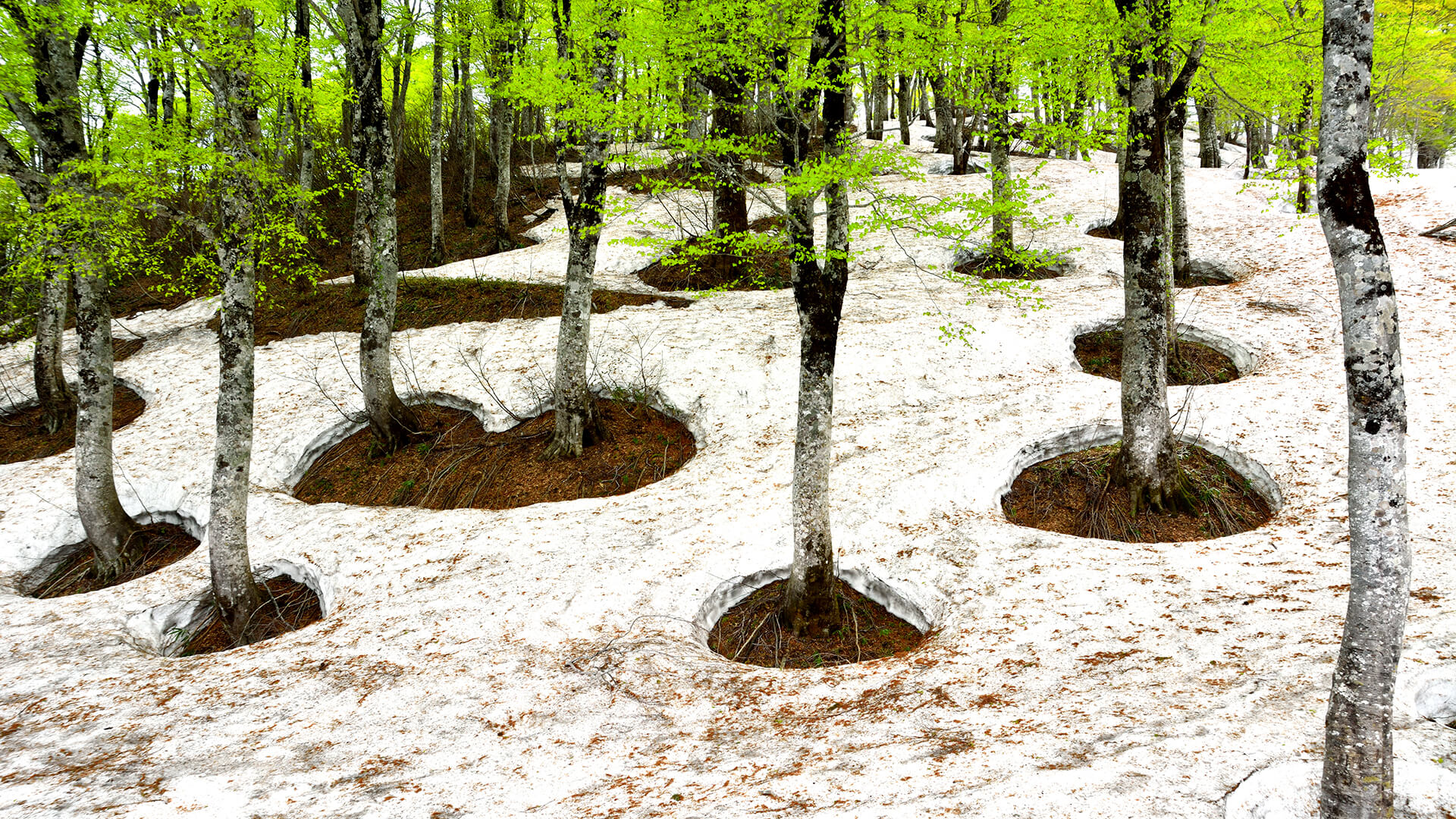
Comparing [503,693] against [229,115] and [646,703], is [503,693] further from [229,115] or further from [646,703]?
[229,115]

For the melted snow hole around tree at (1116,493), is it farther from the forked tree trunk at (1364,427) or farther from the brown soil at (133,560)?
the brown soil at (133,560)

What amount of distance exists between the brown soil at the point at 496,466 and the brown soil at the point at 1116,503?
4979 millimetres

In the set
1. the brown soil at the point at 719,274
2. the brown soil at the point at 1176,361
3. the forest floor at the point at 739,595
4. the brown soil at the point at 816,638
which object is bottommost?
the brown soil at the point at 816,638

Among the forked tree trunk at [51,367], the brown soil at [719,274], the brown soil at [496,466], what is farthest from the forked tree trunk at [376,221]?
the forked tree trunk at [51,367]

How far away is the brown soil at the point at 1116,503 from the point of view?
25.0 ft

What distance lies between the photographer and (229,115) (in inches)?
286

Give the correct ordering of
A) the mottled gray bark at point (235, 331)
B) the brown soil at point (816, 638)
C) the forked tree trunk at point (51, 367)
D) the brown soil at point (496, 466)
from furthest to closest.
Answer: the forked tree trunk at point (51, 367)
the brown soil at point (496, 466)
the mottled gray bark at point (235, 331)
the brown soil at point (816, 638)

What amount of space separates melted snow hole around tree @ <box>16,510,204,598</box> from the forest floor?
0.77ft

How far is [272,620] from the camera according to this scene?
8.20 meters

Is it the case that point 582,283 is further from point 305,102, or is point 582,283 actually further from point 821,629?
point 305,102

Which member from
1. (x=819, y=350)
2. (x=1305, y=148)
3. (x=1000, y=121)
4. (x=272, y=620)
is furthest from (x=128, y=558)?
(x=1305, y=148)

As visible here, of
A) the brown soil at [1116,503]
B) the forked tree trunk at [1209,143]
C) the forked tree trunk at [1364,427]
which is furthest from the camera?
the forked tree trunk at [1209,143]

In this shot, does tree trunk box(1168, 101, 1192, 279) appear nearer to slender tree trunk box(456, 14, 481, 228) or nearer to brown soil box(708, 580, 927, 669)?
brown soil box(708, 580, 927, 669)

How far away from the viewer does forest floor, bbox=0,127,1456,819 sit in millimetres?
4148
